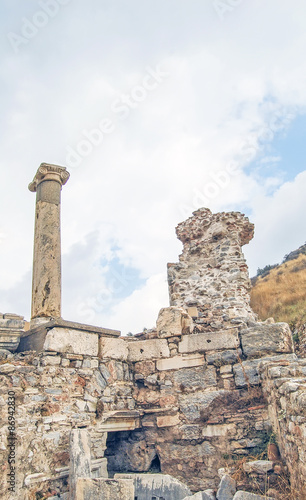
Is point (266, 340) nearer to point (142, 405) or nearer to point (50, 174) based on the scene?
point (142, 405)

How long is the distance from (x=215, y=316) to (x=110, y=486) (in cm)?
423

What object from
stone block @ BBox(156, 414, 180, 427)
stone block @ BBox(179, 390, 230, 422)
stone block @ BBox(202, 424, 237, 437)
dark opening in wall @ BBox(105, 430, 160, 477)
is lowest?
dark opening in wall @ BBox(105, 430, 160, 477)

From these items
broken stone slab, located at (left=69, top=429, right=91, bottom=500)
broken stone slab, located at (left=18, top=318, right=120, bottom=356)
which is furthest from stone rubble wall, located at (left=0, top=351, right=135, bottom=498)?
broken stone slab, located at (left=18, top=318, right=120, bottom=356)

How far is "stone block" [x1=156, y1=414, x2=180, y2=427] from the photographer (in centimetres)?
593

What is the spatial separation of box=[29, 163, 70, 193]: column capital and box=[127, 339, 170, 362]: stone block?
3347mm

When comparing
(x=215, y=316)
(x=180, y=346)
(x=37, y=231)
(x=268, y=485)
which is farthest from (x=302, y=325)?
(x=37, y=231)

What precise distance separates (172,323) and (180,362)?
607 millimetres

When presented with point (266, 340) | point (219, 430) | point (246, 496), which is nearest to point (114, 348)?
point (219, 430)

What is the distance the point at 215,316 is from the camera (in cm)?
793

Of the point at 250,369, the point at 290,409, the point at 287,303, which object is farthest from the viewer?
the point at 287,303

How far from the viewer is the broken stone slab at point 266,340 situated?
5.82m

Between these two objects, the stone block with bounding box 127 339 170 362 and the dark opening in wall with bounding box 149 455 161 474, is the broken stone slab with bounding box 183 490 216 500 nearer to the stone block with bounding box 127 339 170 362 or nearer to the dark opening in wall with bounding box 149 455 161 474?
the dark opening in wall with bounding box 149 455 161 474

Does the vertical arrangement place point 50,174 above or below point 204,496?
above

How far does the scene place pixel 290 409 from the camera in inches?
160
